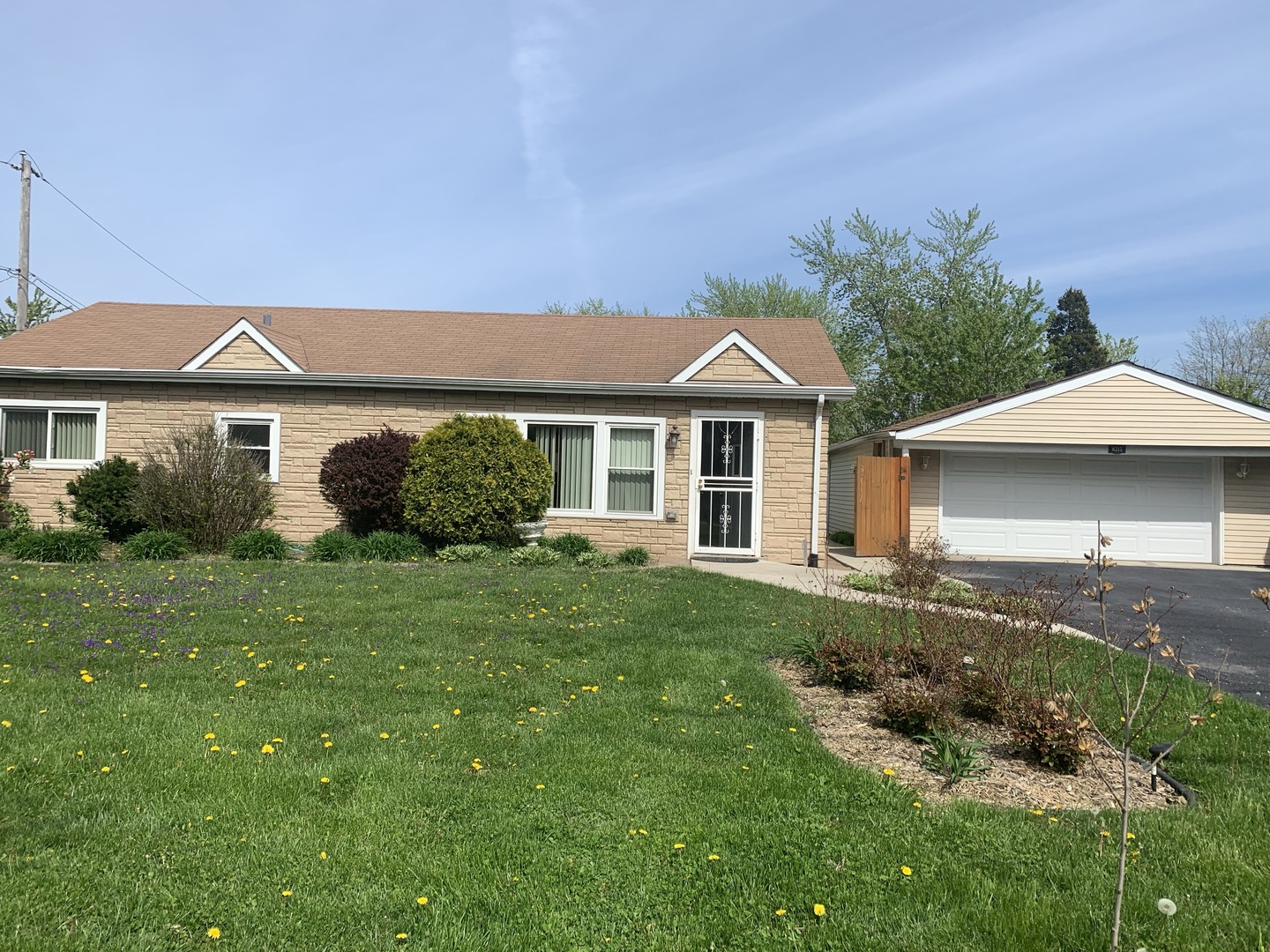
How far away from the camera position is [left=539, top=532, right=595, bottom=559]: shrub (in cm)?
1284

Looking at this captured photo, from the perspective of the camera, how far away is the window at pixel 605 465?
45.4 ft

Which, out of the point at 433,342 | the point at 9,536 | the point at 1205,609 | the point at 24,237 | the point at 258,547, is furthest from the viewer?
the point at 24,237

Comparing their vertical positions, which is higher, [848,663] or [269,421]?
[269,421]

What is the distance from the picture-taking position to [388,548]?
12.0 meters

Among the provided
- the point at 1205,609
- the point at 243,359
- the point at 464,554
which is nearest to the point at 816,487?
the point at 1205,609

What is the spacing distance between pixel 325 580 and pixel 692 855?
23.7 feet

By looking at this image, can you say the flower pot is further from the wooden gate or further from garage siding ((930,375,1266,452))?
garage siding ((930,375,1266,452))

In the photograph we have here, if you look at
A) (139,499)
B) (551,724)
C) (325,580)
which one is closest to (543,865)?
(551,724)

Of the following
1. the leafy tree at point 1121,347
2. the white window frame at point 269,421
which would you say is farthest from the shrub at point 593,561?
the leafy tree at point 1121,347

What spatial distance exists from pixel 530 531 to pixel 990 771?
31.0 ft

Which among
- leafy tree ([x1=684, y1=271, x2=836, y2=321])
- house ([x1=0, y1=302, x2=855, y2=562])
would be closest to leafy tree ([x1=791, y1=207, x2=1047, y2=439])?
leafy tree ([x1=684, y1=271, x2=836, y2=321])

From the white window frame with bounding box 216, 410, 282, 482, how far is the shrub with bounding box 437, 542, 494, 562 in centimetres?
433

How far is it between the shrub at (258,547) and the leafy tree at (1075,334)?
53505 millimetres

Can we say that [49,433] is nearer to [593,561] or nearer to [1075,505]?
[593,561]
